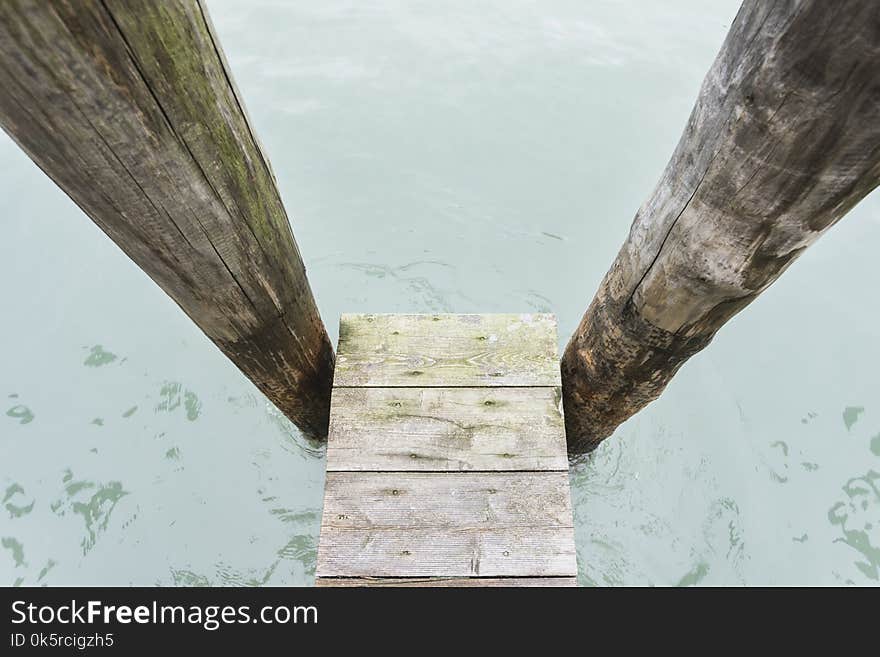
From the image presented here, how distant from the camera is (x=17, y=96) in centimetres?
115

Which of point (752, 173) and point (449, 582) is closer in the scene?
point (752, 173)

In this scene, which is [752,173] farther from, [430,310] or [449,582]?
[430,310]

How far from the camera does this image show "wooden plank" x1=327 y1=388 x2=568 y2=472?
235cm

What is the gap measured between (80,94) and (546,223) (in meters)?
4.36

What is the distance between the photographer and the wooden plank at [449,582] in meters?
2.14

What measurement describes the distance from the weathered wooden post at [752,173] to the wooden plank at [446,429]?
1.71ft

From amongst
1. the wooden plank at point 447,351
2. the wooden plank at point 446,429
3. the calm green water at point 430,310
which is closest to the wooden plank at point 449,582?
the wooden plank at point 446,429

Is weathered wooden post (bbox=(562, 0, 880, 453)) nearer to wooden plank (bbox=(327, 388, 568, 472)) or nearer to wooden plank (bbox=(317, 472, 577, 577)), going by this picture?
wooden plank (bbox=(327, 388, 568, 472))

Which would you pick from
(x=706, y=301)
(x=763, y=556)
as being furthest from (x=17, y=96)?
(x=763, y=556)

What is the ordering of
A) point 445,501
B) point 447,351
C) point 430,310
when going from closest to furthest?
point 445,501, point 447,351, point 430,310

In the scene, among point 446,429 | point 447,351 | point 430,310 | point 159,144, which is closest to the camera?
point 159,144

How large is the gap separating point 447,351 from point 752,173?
151 cm

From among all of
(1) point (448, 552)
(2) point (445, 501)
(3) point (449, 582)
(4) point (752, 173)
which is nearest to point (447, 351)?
(2) point (445, 501)

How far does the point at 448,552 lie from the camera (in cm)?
218
